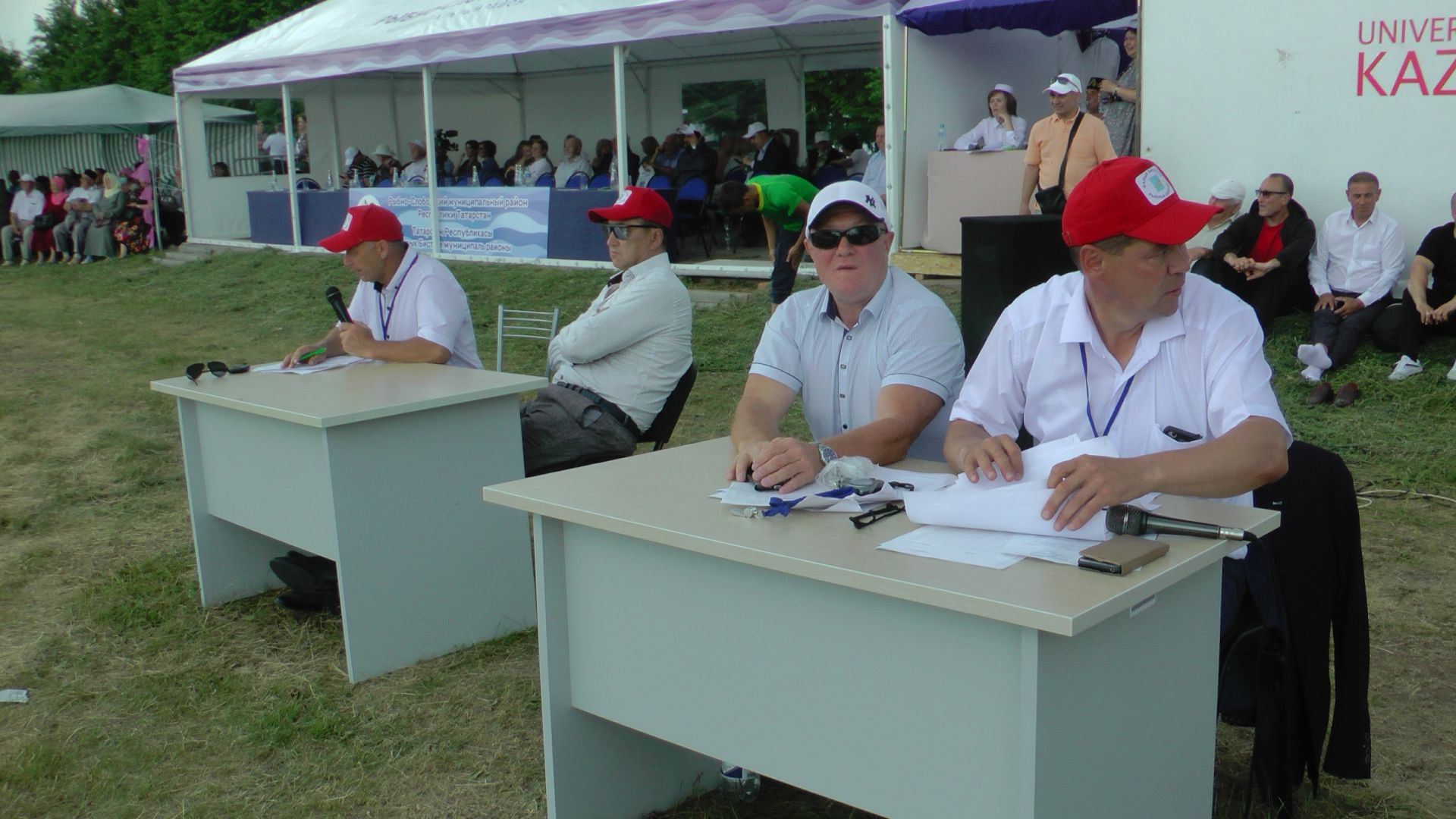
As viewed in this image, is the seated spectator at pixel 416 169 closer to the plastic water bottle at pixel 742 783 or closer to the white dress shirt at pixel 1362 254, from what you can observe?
the white dress shirt at pixel 1362 254

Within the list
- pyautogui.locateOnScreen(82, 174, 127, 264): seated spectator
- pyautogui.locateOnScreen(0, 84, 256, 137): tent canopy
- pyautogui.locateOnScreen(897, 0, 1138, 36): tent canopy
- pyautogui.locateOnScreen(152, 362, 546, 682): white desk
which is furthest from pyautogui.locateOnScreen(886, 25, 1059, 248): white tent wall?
pyautogui.locateOnScreen(0, 84, 256, 137): tent canopy

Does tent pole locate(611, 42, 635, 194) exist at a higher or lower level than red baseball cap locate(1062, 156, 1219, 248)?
higher

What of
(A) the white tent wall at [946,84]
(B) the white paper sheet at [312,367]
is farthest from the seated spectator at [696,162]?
(B) the white paper sheet at [312,367]

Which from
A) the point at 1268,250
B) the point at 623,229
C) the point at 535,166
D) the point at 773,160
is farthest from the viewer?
the point at 535,166

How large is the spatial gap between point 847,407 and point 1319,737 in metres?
A: 1.31

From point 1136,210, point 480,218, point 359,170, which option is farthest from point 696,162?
point 1136,210

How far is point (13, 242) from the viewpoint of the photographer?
66.2 feet

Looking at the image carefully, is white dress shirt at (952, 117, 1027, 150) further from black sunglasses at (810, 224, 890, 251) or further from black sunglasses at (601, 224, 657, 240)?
black sunglasses at (810, 224, 890, 251)

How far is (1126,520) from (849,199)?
3.95 ft

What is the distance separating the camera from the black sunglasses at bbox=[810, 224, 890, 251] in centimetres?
294

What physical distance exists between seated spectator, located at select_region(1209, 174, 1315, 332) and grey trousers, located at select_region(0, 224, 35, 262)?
750 inches

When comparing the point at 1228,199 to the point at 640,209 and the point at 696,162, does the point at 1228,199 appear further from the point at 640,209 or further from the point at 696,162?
the point at 696,162

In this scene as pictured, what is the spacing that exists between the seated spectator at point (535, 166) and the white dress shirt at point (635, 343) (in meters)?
11.1

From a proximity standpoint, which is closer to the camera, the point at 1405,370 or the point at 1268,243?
the point at 1405,370
